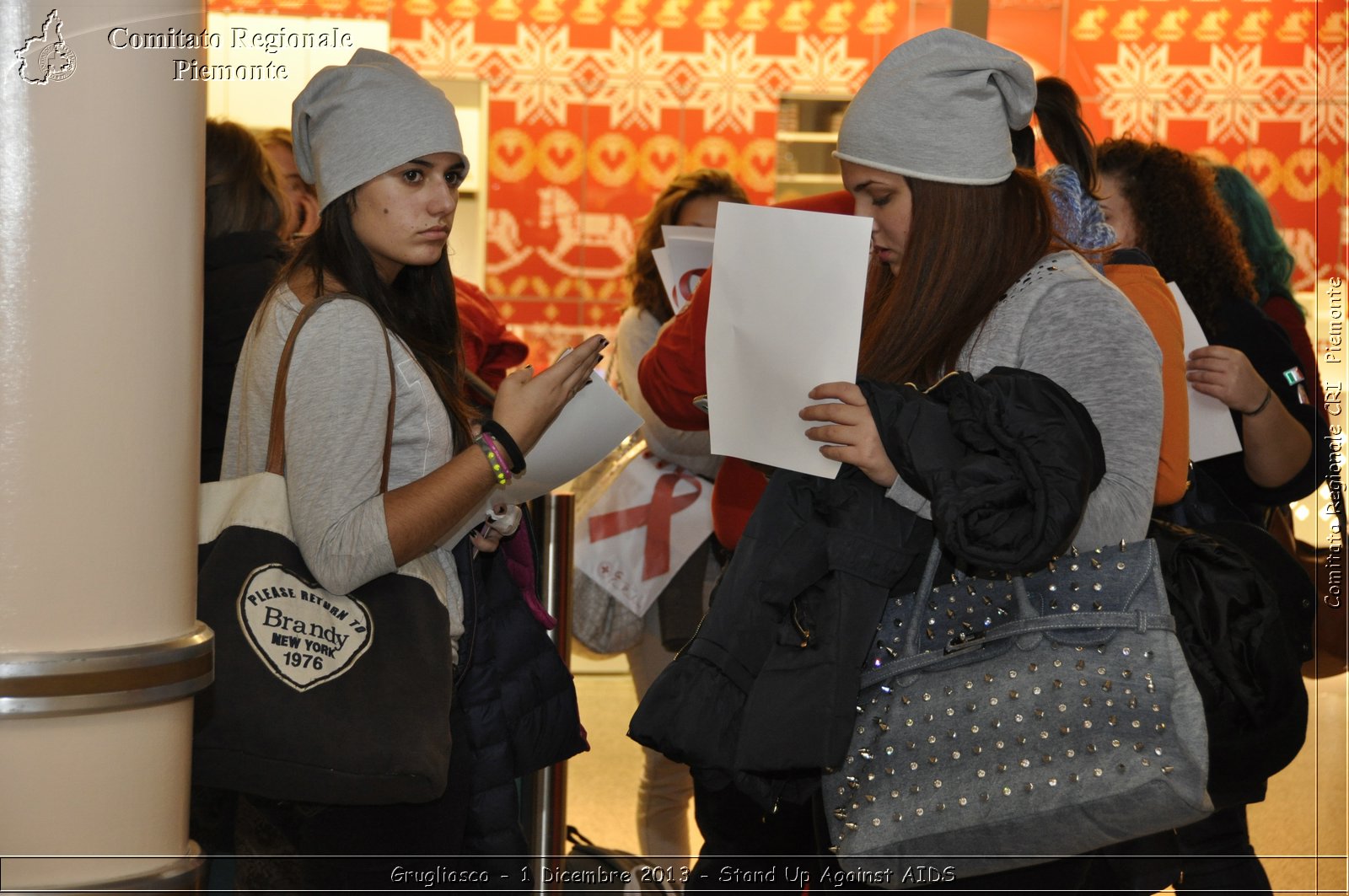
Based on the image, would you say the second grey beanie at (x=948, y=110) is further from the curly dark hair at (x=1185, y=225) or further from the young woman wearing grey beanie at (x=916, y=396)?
the curly dark hair at (x=1185, y=225)

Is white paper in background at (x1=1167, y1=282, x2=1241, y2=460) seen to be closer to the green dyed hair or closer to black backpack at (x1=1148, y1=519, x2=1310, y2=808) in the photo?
the green dyed hair

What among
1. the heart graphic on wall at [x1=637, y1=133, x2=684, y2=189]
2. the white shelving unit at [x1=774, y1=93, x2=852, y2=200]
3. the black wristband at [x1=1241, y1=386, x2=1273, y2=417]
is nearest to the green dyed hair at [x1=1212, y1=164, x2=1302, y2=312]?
the black wristband at [x1=1241, y1=386, x2=1273, y2=417]

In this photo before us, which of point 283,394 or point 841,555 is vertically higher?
point 283,394

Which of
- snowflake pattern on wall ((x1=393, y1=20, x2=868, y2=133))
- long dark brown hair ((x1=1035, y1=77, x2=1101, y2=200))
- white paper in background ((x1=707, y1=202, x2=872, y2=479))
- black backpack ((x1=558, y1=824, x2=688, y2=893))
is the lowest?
black backpack ((x1=558, y1=824, x2=688, y2=893))

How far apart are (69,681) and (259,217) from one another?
5.92 ft

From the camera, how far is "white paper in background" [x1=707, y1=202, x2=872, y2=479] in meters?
1.46

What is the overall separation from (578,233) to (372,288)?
11.2ft

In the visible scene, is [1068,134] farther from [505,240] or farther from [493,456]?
[505,240]

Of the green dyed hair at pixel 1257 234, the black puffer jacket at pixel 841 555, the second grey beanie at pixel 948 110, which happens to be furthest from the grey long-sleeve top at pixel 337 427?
the green dyed hair at pixel 1257 234

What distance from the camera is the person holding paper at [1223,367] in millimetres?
2275

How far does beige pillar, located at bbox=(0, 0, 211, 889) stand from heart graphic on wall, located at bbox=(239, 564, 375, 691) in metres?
0.39

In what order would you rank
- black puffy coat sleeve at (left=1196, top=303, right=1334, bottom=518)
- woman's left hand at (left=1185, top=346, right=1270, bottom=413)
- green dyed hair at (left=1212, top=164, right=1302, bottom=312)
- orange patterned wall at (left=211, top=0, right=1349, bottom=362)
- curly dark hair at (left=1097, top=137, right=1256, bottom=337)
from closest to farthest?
woman's left hand at (left=1185, top=346, right=1270, bottom=413)
black puffy coat sleeve at (left=1196, top=303, right=1334, bottom=518)
curly dark hair at (left=1097, top=137, right=1256, bottom=337)
green dyed hair at (left=1212, top=164, right=1302, bottom=312)
orange patterned wall at (left=211, top=0, right=1349, bottom=362)

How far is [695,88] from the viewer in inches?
200

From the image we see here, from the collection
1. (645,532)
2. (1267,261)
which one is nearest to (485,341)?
(645,532)
